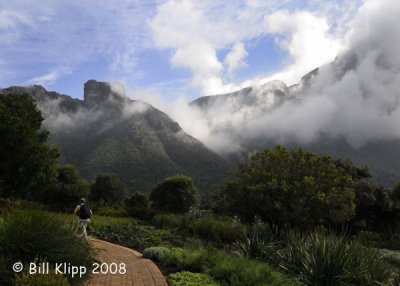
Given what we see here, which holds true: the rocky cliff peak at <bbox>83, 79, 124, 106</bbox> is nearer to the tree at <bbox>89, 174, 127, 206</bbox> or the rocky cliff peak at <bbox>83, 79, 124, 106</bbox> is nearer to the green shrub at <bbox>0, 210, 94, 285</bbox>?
the tree at <bbox>89, 174, 127, 206</bbox>

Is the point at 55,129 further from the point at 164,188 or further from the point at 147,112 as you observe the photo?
the point at 164,188

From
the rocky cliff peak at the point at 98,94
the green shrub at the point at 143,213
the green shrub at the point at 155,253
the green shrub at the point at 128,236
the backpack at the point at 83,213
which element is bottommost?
the green shrub at the point at 143,213

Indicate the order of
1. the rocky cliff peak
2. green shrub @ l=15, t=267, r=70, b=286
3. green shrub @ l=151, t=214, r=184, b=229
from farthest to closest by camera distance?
the rocky cliff peak → green shrub @ l=151, t=214, r=184, b=229 → green shrub @ l=15, t=267, r=70, b=286

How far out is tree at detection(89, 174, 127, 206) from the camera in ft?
201

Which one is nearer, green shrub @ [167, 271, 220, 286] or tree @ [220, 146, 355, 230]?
green shrub @ [167, 271, 220, 286]

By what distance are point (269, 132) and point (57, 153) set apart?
585 ft

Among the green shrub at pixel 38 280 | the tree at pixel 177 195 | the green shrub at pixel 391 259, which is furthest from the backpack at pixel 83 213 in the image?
the tree at pixel 177 195

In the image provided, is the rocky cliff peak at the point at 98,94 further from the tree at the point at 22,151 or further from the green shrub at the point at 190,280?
the green shrub at the point at 190,280

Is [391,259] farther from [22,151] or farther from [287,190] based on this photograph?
[22,151]

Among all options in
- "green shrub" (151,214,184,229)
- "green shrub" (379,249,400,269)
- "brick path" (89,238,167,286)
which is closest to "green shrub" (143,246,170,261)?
"brick path" (89,238,167,286)

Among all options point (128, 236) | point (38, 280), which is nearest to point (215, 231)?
point (128, 236)

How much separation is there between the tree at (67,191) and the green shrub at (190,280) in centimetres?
4047

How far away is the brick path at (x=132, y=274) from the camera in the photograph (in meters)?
7.21

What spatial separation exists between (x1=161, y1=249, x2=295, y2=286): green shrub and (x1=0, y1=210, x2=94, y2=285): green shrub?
3.16m
